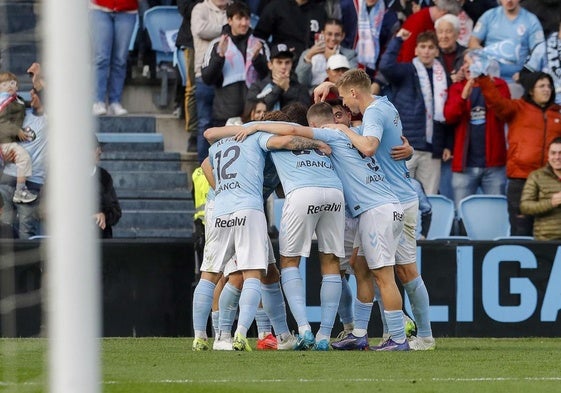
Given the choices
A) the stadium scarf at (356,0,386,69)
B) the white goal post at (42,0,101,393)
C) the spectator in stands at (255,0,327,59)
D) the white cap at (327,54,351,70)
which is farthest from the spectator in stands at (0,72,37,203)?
the white goal post at (42,0,101,393)

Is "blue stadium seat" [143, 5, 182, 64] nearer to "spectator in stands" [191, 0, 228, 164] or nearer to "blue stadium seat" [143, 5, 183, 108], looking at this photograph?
"blue stadium seat" [143, 5, 183, 108]

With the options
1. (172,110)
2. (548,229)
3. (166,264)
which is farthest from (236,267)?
(172,110)

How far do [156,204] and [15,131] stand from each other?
415cm

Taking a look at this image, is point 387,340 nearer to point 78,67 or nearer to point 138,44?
point 78,67

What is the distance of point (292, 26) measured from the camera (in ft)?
53.7

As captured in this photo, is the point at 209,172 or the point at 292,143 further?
the point at 209,172

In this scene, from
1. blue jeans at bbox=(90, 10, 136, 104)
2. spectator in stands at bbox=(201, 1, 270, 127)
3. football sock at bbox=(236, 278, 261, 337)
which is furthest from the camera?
blue jeans at bbox=(90, 10, 136, 104)

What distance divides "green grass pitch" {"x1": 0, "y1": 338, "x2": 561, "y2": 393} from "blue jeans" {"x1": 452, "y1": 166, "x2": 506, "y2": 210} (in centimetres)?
457

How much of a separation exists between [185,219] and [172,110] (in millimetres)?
1793

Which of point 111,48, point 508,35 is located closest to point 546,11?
point 508,35

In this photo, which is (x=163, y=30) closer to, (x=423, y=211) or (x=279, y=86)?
(x=279, y=86)

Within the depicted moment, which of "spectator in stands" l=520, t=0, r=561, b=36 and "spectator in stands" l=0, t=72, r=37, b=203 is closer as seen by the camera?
"spectator in stands" l=0, t=72, r=37, b=203

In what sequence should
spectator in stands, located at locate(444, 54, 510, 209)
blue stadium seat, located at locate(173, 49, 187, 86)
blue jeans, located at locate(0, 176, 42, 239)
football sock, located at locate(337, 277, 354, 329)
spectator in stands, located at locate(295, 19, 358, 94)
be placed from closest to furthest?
football sock, located at locate(337, 277, 354, 329), blue jeans, located at locate(0, 176, 42, 239), spectator in stands, located at locate(444, 54, 510, 209), spectator in stands, located at locate(295, 19, 358, 94), blue stadium seat, located at locate(173, 49, 187, 86)

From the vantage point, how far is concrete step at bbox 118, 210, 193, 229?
15.8m
